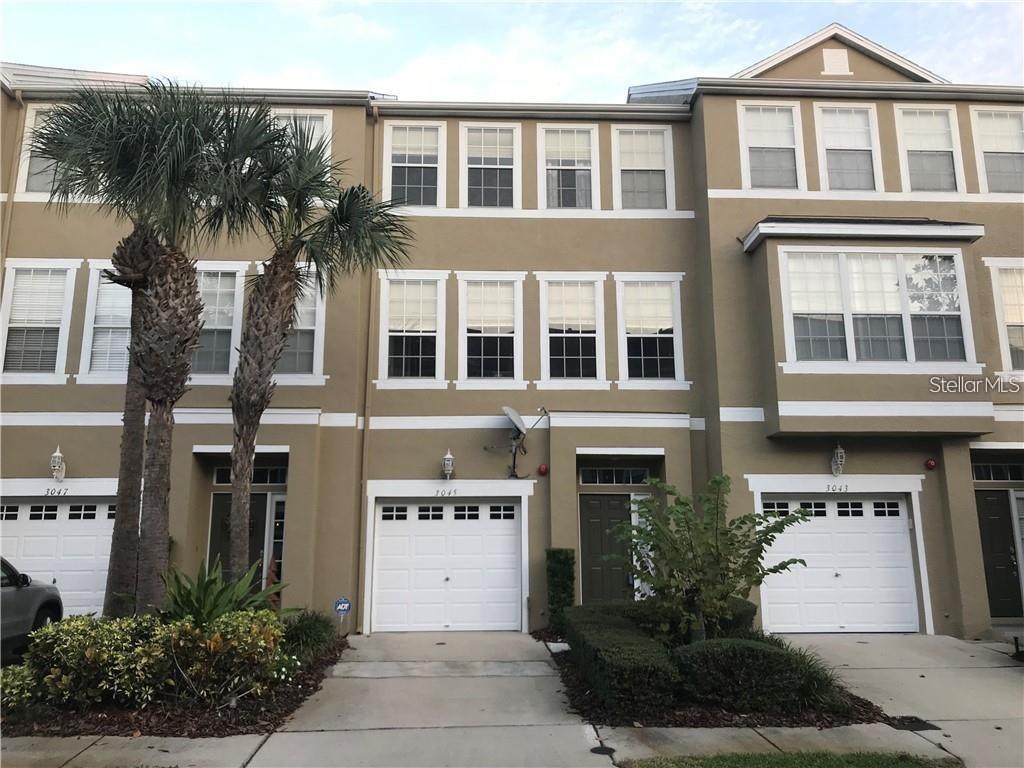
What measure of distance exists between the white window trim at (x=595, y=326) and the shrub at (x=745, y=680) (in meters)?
5.98

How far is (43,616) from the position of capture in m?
9.90

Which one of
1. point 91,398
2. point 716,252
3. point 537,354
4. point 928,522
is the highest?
point 716,252

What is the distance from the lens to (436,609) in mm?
12352

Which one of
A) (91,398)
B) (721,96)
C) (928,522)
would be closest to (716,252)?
(721,96)

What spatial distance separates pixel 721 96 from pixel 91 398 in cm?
1196

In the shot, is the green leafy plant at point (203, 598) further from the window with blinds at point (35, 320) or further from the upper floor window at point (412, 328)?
the window with blinds at point (35, 320)

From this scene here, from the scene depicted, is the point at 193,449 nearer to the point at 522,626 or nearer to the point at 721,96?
the point at 522,626

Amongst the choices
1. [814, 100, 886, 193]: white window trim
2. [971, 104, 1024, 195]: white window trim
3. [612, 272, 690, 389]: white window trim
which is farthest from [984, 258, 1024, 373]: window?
[612, 272, 690, 389]: white window trim

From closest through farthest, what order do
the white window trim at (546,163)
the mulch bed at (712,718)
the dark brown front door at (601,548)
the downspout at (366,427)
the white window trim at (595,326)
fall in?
the mulch bed at (712,718), the downspout at (366,427), the dark brown front door at (601,548), the white window trim at (595,326), the white window trim at (546,163)

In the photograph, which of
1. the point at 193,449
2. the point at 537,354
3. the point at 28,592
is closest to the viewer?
the point at 28,592

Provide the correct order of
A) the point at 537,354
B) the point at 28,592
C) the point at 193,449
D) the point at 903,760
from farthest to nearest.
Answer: the point at 537,354
the point at 193,449
the point at 28,592
the point at 903,760

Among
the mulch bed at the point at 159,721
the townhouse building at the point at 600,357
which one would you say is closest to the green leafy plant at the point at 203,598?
the mulch bed at the point at 159,721

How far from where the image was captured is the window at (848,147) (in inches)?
516

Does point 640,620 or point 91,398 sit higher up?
point 91,398
